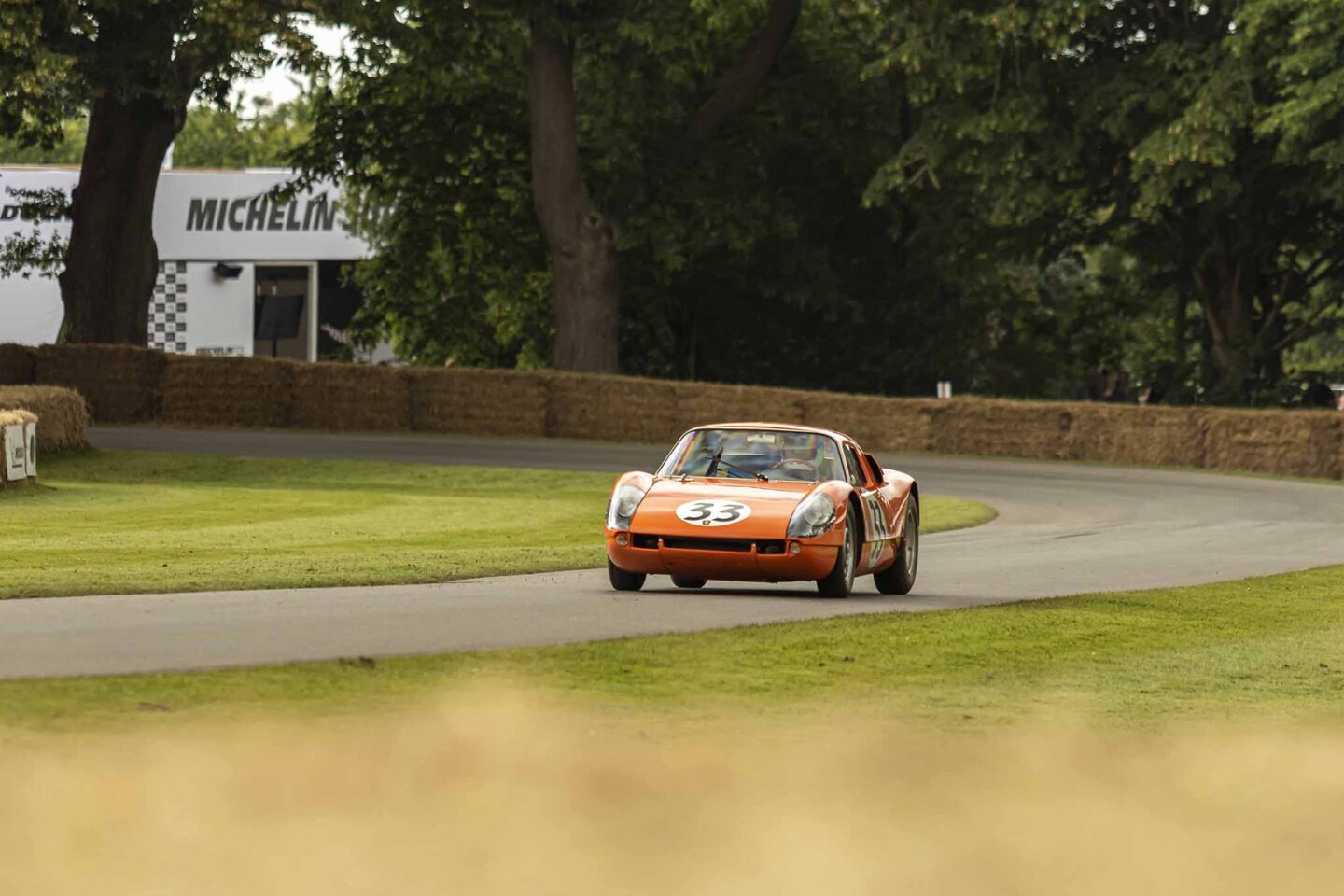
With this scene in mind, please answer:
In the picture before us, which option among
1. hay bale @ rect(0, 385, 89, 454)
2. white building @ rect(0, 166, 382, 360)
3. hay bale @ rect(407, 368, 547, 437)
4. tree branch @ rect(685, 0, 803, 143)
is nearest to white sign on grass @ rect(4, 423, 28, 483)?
hay bale @ rect(0, 385, 89, 454)

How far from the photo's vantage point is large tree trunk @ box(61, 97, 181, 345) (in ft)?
133

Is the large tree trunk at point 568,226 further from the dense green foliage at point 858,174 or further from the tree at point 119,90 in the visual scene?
the tree at point 119,90

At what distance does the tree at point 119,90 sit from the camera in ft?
115

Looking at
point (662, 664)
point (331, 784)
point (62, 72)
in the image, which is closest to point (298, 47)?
point (62, 72)

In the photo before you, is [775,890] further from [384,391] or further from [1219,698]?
[384,391]

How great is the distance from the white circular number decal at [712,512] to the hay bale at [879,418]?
1040 inches

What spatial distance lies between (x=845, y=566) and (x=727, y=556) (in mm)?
912

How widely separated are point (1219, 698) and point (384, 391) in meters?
31.8

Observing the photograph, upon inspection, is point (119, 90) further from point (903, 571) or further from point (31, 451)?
point (903, 571)

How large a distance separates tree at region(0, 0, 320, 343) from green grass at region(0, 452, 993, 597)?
7.12m

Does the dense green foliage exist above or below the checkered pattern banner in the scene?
above

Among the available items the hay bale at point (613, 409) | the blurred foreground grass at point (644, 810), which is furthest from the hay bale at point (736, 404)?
the blurred foreground grass at point (644, 810)

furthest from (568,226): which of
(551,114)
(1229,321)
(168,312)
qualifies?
(168,312)

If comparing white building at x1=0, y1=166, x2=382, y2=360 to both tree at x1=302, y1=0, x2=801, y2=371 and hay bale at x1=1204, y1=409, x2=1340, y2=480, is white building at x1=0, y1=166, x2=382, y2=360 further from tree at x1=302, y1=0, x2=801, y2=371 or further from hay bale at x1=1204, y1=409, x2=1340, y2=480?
hay bale at x1=1204, y1=409, x2=1340, y2=480
